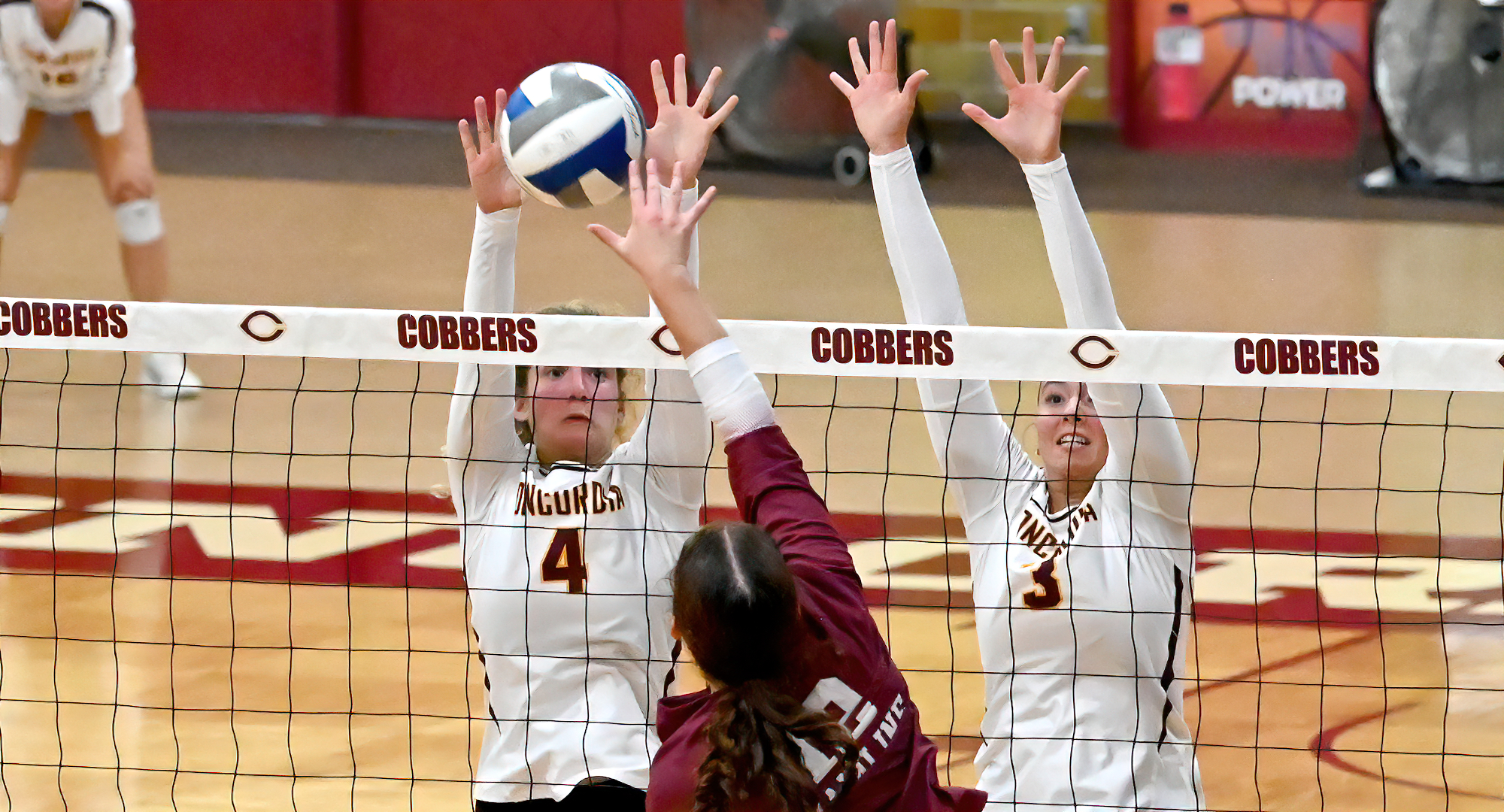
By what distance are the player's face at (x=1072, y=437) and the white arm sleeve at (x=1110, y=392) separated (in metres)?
0.09

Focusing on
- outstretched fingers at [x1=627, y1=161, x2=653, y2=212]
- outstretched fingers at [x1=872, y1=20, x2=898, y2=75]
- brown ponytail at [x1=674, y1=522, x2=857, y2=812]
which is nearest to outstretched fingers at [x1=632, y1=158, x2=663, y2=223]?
outstretched fingers at [x1=627, y1=161, x2=653, y2=212]

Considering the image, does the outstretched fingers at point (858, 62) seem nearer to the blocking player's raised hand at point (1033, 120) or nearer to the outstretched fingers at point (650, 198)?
the blocking player's raised hand at point (1033, 120)

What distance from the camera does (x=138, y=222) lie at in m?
7.94

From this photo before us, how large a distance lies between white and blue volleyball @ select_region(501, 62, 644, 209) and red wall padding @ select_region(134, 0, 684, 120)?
1118 cm

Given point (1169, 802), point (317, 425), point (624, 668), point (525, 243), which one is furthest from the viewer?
point (525, 243)

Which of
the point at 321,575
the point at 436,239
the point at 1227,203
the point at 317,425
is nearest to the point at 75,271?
the point at 436,239

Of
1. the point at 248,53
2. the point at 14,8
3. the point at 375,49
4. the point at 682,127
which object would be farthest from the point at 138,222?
the point at 248,53

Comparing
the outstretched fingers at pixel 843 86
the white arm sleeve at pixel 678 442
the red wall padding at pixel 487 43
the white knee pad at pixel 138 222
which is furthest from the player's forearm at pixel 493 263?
the red wall padding at pixel 487 43

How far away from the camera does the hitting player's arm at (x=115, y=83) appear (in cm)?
788

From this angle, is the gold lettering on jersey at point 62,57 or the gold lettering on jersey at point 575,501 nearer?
the gold lettering on jersey at point 575,501

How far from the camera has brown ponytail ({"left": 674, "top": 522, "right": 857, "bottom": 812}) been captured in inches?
76.1

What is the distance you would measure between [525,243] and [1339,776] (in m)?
8.14

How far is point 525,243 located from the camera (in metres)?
11.6

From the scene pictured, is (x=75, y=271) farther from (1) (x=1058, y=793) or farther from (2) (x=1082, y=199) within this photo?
(1) (x=1058, y=793)
